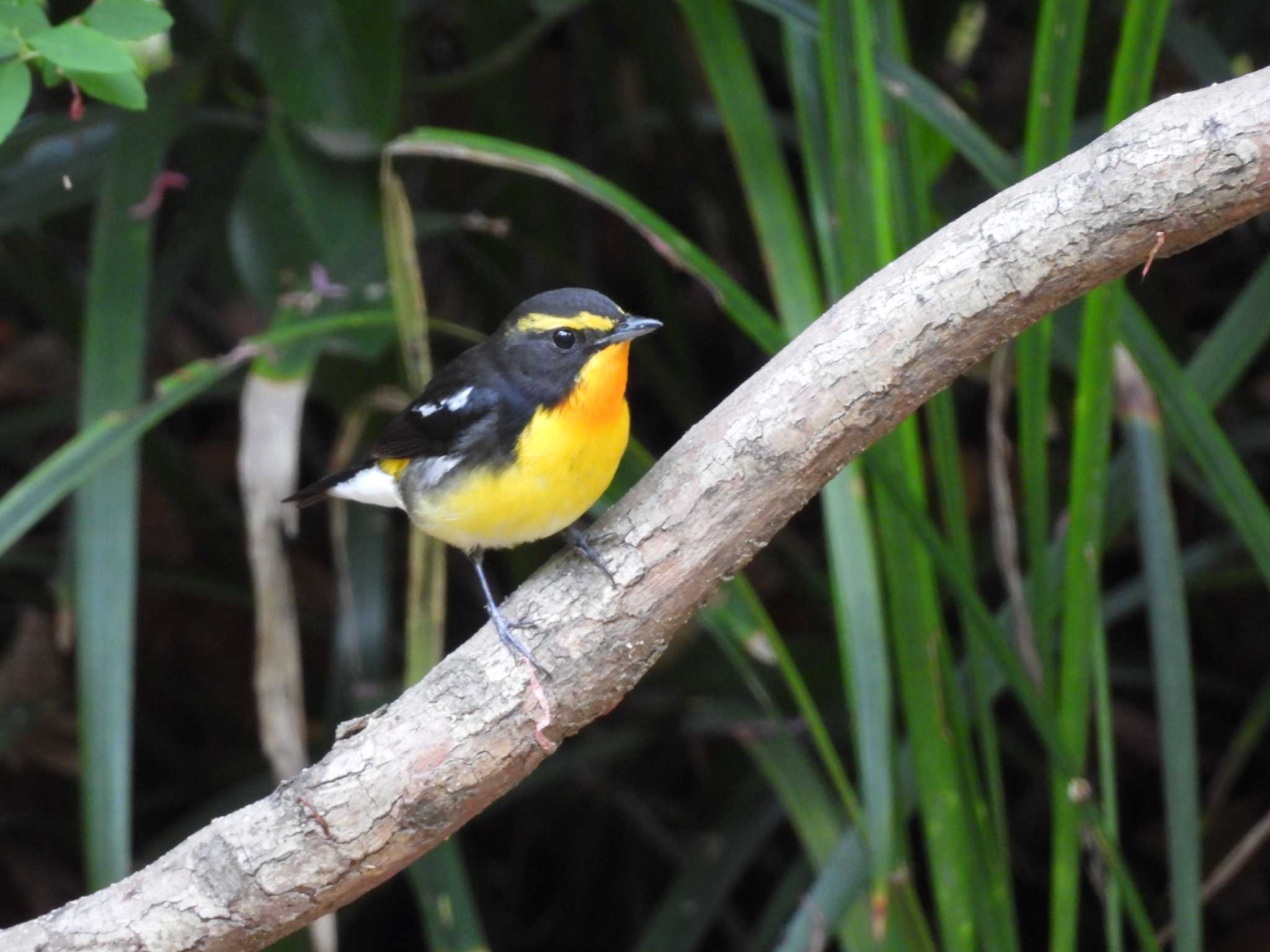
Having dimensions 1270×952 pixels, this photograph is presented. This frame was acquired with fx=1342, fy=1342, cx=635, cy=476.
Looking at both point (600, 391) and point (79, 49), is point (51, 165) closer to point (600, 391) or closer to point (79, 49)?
point (79, 49)

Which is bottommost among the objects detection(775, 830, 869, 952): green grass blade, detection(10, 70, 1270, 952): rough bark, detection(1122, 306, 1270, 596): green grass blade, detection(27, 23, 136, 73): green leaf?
detection(775, 830, 869, 952): green grass blade

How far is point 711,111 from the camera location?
3412mm

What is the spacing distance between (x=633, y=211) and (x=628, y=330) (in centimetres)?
21

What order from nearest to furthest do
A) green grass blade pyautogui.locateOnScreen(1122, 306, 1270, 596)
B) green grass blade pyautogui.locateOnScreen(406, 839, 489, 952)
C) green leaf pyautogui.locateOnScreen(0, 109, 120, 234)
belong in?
green grass blade pyautogui.locateOnScreen(1122, 306, 1270, 596) → green grass blade pyautogui.locateOnScreen(406, 839, 489, 952) → green leaf pyautogui.locateOnScreen(0, 109, 120, 234)

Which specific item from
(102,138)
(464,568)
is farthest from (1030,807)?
(102,138)

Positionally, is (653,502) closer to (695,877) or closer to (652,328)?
(652,328)

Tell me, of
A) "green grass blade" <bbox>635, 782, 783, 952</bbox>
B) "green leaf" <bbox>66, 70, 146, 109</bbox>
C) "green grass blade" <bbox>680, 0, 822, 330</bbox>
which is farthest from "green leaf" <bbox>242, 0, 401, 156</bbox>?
"green grass blade" <bbox>635, 782, 783, 952</bbox>

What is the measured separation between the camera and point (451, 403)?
6.21 ft

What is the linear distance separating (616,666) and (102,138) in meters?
1.77

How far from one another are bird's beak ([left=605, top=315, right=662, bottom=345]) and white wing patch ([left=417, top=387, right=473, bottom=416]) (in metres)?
0.22

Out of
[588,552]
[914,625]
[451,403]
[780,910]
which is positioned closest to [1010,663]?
[914,625]

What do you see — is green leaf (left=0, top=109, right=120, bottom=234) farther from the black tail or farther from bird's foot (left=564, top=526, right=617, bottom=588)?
bird's foot (left=564, top=526, right=617, bottom=588)

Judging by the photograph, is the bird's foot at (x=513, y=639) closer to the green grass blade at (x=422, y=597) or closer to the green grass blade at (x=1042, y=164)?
the green grass blade at (x=422, y=597)

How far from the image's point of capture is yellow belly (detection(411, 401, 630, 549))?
1.71 metres
